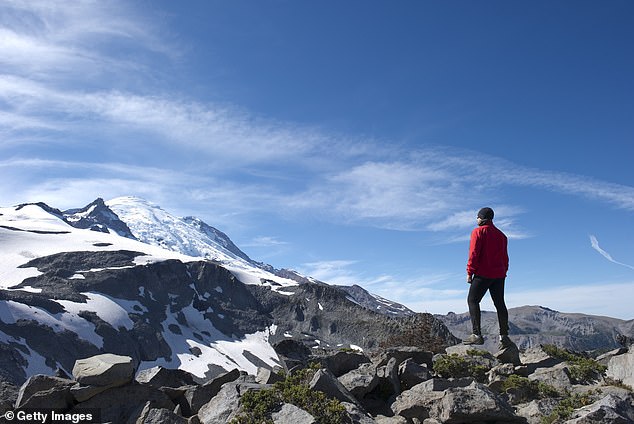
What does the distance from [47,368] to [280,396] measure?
170 metres

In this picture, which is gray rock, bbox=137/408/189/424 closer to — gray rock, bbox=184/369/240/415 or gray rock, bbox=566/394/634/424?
gray rock, bbox=184/369/240/415

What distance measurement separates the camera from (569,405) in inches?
430

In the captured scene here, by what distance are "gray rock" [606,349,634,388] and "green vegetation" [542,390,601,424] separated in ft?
4.75

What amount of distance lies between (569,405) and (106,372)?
1129 cm

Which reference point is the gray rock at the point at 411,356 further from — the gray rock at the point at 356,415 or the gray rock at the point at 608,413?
the gray rock at the point at 608,413

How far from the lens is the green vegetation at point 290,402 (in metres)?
10.2

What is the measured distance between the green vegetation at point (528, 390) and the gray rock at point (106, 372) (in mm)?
10048

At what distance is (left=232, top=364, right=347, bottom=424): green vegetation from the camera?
401 inches

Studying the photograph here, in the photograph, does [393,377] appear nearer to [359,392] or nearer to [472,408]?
[359,392]

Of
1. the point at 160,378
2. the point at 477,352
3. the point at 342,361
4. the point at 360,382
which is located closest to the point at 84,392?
the point at 160,378

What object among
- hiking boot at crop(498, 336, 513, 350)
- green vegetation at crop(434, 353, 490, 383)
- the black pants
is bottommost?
green vegetation at crop(434, 353, 490, 383)

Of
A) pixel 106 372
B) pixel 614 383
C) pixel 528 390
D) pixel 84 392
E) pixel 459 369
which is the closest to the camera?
pixel 84 392

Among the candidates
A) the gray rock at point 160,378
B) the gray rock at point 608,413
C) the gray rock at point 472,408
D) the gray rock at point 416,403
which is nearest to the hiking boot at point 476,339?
the gray rock at point 416,403

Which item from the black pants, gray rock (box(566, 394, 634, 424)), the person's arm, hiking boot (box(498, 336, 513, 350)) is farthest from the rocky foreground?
the person's arm
